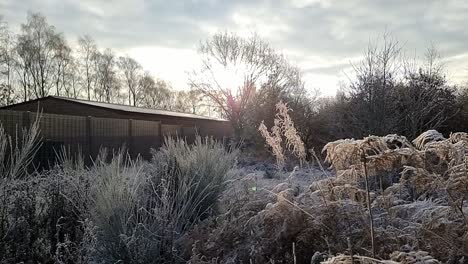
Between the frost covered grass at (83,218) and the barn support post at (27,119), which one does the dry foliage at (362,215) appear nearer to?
the frost covered grass at (83,218)

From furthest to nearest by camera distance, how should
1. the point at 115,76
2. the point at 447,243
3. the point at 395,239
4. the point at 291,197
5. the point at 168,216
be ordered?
the point at 115,76 < the point at 168,216 < the point at 291,197 < the point at 395,239 < the point at 447,243

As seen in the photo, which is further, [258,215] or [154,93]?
[154,93]

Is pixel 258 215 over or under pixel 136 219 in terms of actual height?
over

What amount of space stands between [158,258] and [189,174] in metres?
1.71

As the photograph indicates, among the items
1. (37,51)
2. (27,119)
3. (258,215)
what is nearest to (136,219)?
(258,215)

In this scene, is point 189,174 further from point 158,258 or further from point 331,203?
point 331,203

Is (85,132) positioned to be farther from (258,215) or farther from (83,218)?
(258,215)

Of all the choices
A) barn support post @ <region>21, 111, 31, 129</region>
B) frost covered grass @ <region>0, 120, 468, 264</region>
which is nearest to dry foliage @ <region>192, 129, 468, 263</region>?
frost covered grass @ <region>0, 120, 468, 264</region>

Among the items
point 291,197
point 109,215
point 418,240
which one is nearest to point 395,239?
point 418,240

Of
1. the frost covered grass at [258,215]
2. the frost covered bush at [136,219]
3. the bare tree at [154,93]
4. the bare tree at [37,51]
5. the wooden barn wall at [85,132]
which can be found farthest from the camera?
the bare tree at [154,93]

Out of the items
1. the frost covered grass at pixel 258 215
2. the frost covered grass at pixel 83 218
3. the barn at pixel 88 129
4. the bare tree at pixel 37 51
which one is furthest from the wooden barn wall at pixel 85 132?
the bare tree at pixel 37 51

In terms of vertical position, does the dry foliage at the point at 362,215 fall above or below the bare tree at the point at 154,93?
below

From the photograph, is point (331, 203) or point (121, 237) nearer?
point (331, 203)

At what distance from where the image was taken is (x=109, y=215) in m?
4.09
